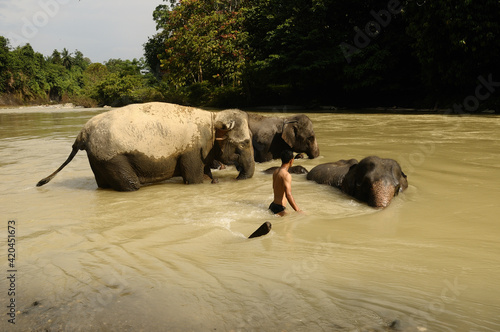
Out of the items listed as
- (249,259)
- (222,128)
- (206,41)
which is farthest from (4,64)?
(249,259)

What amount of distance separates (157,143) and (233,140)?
1.41 meters

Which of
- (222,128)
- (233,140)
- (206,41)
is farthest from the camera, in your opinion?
(206,41)

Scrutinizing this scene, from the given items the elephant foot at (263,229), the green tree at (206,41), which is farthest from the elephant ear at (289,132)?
the green tree at (206,41)

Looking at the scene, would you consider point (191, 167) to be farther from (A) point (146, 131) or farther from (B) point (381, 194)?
(B) point (381, 194)

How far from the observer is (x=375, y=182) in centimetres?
575

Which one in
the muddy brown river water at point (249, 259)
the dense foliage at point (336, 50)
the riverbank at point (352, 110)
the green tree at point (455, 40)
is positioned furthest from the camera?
the riverbank at point (352, 110)

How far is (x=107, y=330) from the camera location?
2709 mm

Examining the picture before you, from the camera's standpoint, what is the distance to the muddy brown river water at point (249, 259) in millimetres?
2850

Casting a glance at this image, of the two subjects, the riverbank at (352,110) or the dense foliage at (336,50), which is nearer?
the dense foliage at (336,50)

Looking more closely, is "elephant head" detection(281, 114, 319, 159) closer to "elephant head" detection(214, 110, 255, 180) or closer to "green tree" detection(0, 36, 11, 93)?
"elephant head" detection(214, 110, 255, 180)

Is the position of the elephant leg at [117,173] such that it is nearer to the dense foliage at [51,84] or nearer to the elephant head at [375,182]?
the elephant head at [375,182]

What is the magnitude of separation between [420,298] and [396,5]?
25.7 metres

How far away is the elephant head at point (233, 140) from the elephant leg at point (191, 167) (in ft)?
1.63

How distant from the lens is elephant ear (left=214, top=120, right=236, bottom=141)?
754 cm
